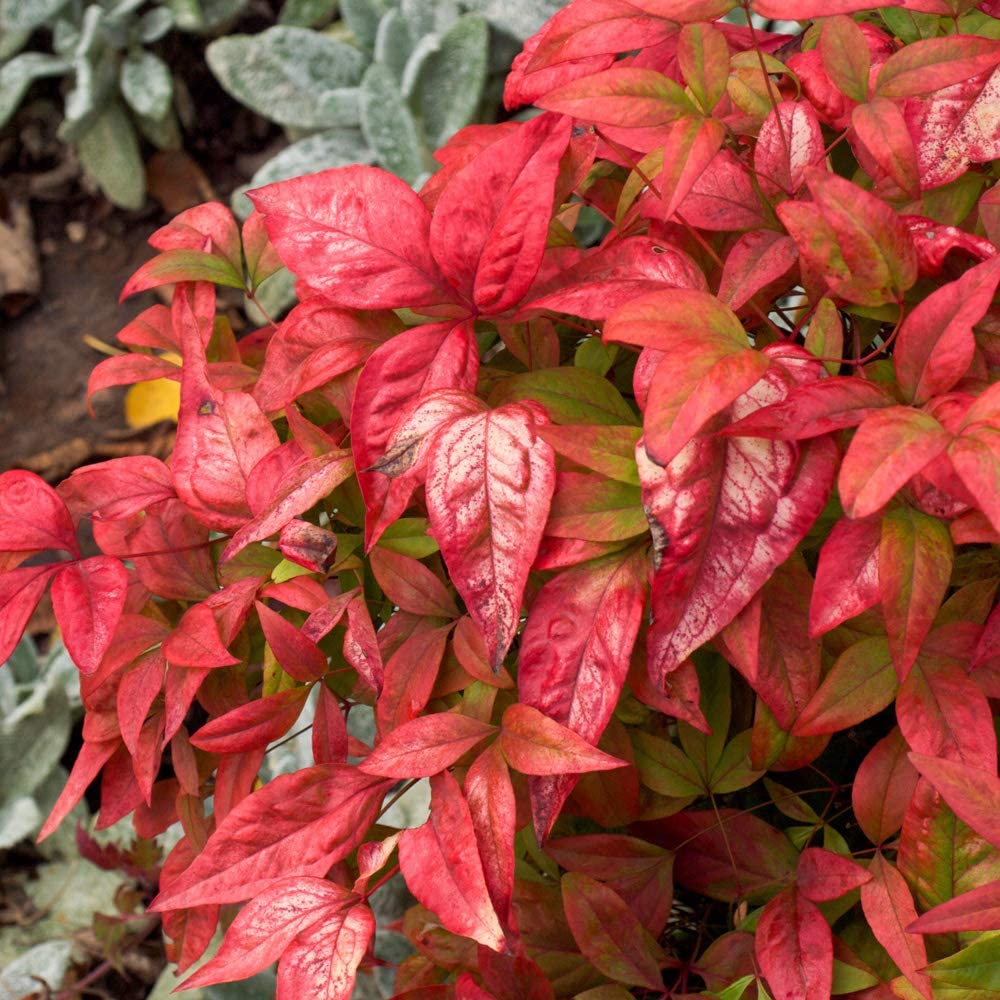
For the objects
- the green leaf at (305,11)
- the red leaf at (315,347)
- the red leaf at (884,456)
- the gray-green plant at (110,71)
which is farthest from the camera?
the green leaf at (305,11)

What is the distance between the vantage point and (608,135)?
2.29 ft

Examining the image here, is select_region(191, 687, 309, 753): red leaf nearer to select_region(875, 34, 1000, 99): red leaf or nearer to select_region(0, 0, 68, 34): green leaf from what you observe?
select_region(875, 34, 1000, 99): red leaf

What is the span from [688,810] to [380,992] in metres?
0.71

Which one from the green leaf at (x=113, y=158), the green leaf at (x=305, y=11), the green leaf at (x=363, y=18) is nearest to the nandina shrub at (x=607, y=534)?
the green leaf at (x=363, y=18)

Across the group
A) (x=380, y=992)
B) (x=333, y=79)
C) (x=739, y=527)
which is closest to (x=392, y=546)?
(x=739, y=527)

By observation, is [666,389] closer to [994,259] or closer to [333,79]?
[994,259]

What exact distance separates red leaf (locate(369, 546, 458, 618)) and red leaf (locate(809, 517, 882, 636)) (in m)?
0.23

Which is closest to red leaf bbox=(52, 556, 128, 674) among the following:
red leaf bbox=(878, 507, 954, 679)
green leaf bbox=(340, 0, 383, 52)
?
red leaf bbox=(878, 507, 954, 679)

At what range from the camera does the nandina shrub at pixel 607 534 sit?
55 cm

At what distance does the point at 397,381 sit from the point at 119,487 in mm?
236

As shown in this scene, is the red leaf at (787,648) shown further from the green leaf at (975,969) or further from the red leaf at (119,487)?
the red leaf at (119,487)

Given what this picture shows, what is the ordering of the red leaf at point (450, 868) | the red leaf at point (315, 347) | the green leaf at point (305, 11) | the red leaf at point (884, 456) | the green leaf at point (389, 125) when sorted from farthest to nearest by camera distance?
the green leaf at point (305, 11)
the green leaf at point (389, 125)
the red leaf at point (315, 347)
the red leaf at point (450, 868)
the red leaf at point (884, 456)

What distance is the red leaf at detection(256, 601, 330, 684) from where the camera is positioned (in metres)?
0.65

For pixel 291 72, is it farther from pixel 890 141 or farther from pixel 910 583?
pixel 910 583
